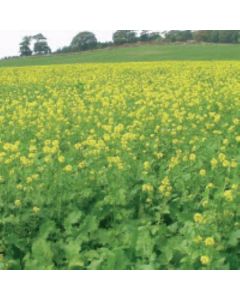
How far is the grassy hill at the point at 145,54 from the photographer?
35062 mm

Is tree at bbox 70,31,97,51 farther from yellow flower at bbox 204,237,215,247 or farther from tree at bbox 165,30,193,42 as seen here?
yellow flower at bbox 204,237,215,247

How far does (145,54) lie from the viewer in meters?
39.5

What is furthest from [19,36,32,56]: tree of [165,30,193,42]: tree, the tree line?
[165,30,193,42]: tree

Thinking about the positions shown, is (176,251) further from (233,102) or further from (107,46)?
(107,46)

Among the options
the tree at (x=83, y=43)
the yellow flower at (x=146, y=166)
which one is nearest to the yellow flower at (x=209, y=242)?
the yellow flower at (x=146, y=166)

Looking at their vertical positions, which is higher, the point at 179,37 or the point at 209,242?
the point at 179,37

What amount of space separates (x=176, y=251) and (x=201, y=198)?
1012mm

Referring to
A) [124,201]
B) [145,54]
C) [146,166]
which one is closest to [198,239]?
[124,201]

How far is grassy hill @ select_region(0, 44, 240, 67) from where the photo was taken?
35062 mm

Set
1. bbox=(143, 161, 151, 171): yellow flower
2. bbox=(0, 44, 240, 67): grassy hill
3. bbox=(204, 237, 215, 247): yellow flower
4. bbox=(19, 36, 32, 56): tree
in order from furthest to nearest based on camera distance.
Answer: bbox=(19, 36, 32, 56): tree, bbox=(0, 44, 240, 67): grassy hill, bbox=(143, 161, 151, 171): yellow flower, bbox=(204, 237, 215, 247): yellow flower

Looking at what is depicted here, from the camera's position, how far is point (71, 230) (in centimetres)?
401

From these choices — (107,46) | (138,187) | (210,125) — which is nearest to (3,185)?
(138,187)

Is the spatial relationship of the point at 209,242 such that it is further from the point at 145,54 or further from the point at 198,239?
the point at 145,54

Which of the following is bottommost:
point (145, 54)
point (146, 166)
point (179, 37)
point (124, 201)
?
point (124, 201)
